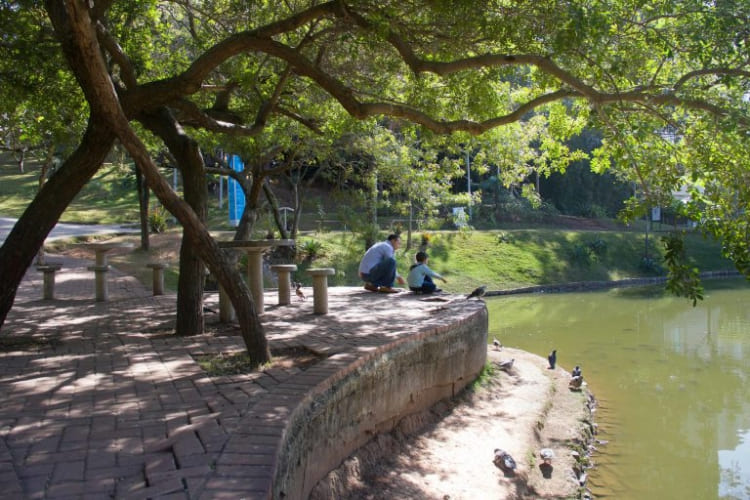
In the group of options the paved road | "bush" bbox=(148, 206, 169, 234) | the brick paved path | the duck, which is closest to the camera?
the brick paved path

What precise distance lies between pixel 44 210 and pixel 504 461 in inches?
217

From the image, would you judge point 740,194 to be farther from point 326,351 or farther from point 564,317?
point 564,317

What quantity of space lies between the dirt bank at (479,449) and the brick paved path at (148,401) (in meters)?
1.03

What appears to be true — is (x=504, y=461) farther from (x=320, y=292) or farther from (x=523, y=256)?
(x=523, y=256)

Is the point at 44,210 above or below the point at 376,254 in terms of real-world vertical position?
above

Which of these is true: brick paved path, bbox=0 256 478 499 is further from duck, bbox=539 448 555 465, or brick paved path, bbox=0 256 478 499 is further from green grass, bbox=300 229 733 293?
green grass, bbox=300 229 733 293

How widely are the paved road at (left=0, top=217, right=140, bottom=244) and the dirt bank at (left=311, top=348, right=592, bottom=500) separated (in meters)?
18.9

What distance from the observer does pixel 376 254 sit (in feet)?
39.4

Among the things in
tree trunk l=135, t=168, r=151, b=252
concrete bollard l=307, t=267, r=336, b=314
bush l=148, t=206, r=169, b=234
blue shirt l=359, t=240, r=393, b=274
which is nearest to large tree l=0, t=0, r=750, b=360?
concrete bollard l=307, t=267, r=336, b=314

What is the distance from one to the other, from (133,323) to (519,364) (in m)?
6.52

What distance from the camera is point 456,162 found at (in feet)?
52.3

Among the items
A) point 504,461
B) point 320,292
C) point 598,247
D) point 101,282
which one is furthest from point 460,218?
point 504,461

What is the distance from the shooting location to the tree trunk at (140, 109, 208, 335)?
812 cm

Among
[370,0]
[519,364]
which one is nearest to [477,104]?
[370,0]
